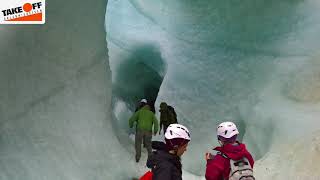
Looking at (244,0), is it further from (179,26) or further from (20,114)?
(20,114)

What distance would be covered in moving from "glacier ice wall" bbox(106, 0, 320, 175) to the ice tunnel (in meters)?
0.02

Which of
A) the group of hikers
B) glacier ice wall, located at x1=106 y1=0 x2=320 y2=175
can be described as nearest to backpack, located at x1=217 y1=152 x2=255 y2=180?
the group of hikers

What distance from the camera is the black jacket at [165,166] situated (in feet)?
8.21

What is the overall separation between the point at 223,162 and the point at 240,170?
4.5 inches

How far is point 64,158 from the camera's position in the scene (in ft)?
18.4

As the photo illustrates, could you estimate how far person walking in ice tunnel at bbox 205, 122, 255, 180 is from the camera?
2799 millimetres

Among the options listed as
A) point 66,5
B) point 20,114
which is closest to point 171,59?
point 66,5

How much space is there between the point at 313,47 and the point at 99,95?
472 cm

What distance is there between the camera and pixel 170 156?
2615mm

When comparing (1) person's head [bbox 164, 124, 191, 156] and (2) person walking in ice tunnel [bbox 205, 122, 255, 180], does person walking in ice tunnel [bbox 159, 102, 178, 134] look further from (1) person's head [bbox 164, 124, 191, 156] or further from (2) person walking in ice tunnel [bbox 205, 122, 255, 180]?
(1) person's head [bbox 164, 124, 191, 156]

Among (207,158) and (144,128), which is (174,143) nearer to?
(207,158)

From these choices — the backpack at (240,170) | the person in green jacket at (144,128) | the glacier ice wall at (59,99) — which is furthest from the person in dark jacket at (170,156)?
the person in green jacket at (144,128)

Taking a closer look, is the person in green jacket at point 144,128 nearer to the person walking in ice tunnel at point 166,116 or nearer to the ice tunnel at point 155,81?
the ice tunnel at point 155,81

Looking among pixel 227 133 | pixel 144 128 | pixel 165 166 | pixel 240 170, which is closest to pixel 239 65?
pixel 144 128
